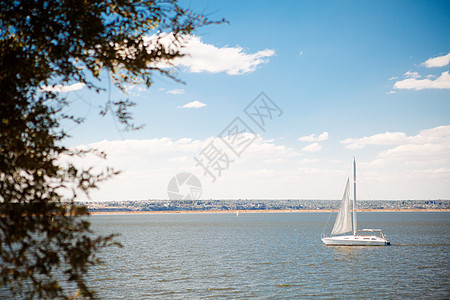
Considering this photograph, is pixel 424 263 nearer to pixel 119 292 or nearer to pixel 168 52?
pixel 119 292

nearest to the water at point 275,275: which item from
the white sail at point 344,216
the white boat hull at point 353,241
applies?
the white boat hull at point 353,241

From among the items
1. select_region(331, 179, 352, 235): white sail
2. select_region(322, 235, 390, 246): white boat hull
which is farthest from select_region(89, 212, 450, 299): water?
select_region(331, 179, 352, 235): white sail

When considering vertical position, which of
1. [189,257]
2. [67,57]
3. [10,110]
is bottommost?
[189,257]

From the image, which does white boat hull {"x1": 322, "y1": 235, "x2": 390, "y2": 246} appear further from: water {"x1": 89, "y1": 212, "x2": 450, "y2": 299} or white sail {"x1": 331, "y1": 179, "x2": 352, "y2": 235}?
water {"x1": 89, "y1": 212, "x2": 450, "y2": 299}

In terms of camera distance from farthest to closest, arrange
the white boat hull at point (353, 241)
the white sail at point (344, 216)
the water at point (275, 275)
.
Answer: the white sail at point (344, 216), the white boat hull at point (353, 241), the water at point (275, 275)

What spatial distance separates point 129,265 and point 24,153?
4621 cm

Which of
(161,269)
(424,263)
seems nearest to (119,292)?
(161,269)

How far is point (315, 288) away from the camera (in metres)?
35.6

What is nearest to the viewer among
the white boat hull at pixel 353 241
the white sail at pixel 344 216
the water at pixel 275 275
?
the water at pixel 275 275

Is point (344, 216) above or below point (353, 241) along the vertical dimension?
above

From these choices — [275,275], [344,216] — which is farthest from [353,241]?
[275,275]

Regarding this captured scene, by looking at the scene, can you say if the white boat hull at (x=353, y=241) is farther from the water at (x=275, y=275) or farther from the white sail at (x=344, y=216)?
the water at (x=275, y=275)

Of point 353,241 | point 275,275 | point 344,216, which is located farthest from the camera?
point 344,216

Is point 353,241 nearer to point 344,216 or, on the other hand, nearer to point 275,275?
point 344,216
